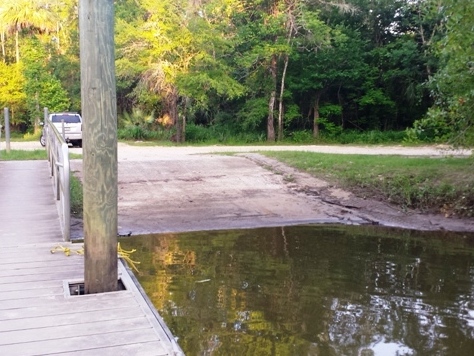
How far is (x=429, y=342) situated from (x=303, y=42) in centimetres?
2427

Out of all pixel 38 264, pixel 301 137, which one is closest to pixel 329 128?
pixel 301 137

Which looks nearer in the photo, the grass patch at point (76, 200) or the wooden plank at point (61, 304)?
the wooden plank at point (61, 304)

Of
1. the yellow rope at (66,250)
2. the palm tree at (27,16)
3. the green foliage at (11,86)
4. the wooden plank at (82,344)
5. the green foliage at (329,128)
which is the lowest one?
the yellow rope at (66,250)

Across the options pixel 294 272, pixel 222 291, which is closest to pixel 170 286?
pixel 222 291

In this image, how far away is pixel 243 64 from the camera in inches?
1072

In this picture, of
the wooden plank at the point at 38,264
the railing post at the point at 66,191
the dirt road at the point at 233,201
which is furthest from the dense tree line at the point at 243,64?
the wooden plank at the point at 38,264

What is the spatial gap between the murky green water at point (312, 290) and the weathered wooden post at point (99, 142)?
1238 mm

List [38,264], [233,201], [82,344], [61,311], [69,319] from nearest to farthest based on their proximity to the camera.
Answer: [82,344], [69,319], [61,311], [38,264], [233,201]

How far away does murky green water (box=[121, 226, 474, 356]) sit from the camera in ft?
17.8

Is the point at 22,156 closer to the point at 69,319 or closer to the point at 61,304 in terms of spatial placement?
the point at 61,304

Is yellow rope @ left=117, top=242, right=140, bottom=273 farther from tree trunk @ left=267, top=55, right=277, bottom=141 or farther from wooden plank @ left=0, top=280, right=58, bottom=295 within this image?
tree trunk @ left=267, top=55, right=277, bottom=141

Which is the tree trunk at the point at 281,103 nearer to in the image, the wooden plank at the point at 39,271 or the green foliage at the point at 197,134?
the green foliage at the point at 197,134

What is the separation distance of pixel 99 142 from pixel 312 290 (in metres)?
3.58

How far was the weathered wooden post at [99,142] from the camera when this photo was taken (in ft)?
14.6
